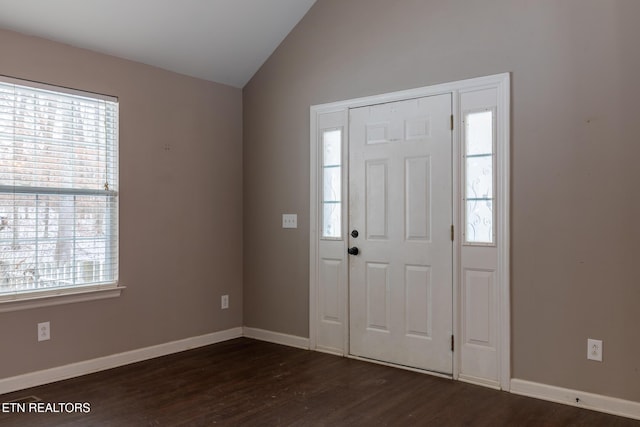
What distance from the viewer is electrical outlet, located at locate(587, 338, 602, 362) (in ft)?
10.0

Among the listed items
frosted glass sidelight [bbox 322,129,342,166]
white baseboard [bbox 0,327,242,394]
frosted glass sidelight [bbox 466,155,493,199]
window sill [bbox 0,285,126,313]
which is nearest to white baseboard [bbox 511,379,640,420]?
frosted glass sidelight [bbox 466,155,493,199]

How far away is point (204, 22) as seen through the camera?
4.05m

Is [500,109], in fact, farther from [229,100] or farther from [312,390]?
[229,100]

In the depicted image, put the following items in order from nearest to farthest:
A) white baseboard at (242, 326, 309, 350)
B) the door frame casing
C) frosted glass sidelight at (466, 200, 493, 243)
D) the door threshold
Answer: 1. the door frame casing
2. frosted glass sidelight at (466, 200, 493, 243)
3. the door threshold
4. white baseboard at (242, 326, 309, 350)

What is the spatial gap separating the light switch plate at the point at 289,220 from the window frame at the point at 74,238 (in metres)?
1.41

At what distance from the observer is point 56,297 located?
3600mm

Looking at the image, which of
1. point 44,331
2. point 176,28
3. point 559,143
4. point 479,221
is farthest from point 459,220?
point 44,331

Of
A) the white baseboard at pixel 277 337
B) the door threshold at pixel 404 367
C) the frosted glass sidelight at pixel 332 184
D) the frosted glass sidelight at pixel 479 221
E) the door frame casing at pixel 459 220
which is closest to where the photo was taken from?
the door frame casing at pixel 459 220

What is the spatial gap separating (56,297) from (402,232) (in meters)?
2.51

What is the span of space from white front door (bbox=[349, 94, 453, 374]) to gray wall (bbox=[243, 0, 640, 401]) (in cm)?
30

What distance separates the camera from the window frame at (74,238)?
3.42m

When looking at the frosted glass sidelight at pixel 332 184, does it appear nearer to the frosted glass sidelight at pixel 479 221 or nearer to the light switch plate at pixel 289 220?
the light switch plate at pixel 289 220

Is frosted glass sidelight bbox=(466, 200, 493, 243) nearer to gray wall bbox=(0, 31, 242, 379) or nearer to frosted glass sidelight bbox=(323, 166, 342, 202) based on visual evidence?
frosted glass sidelight bbox=(323, 166, 342, 202)

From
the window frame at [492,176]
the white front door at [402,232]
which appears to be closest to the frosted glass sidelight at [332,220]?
the white front door at [402,232]
